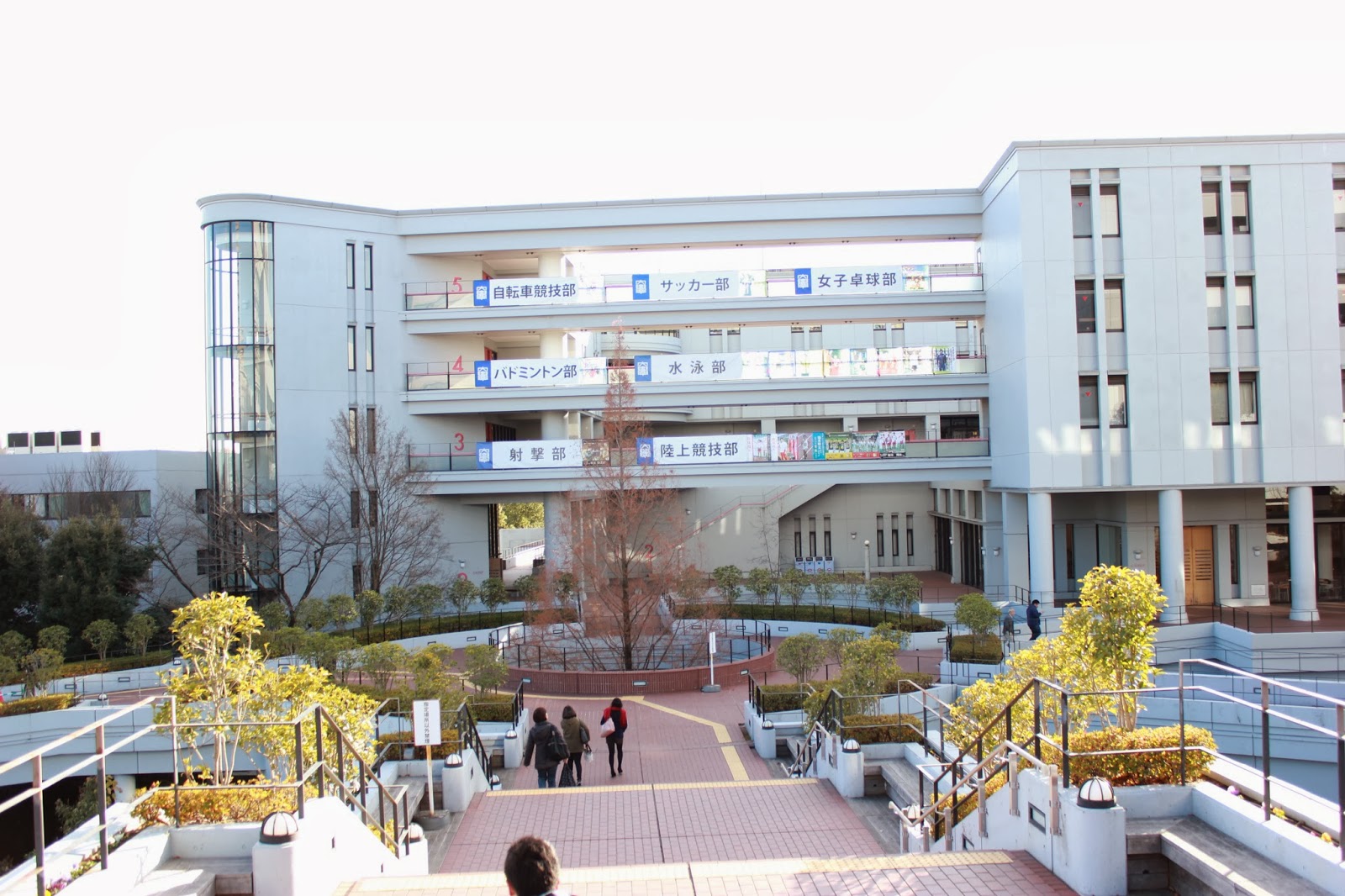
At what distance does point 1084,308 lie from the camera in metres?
27.0

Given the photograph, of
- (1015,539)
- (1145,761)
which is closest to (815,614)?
(1015,539)

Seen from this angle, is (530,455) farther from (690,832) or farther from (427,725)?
(690,832)

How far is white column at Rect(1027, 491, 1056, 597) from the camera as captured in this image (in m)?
27.3

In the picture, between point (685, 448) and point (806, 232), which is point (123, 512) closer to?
point (685, 448)

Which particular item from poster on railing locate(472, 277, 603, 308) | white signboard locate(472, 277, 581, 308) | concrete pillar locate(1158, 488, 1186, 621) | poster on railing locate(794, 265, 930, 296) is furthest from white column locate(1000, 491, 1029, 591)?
white signboard locate(472, 277, 581, 308)

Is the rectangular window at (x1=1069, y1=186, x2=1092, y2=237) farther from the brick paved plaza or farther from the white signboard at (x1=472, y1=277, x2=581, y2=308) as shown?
the brick paved plaza

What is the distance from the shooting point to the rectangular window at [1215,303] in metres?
26.6

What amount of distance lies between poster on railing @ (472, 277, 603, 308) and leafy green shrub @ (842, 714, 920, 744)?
67.1 feet

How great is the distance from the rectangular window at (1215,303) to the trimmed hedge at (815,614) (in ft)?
38.5

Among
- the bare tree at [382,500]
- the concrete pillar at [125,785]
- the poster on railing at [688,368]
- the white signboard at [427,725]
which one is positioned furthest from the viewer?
the poster on railing at [688,368]

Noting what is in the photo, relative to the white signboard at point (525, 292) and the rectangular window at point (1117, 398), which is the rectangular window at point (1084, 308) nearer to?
the rectangular window at point (1117, 398)

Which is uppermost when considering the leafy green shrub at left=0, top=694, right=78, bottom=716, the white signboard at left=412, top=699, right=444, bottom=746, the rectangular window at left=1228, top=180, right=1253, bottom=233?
the rectangular window at left=1228, top=180, right=1253, bottom=233

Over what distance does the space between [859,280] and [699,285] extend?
17.8ft

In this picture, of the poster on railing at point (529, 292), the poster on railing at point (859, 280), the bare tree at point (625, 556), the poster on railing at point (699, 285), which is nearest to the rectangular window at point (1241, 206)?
the poster on railing at point (859, 280)
